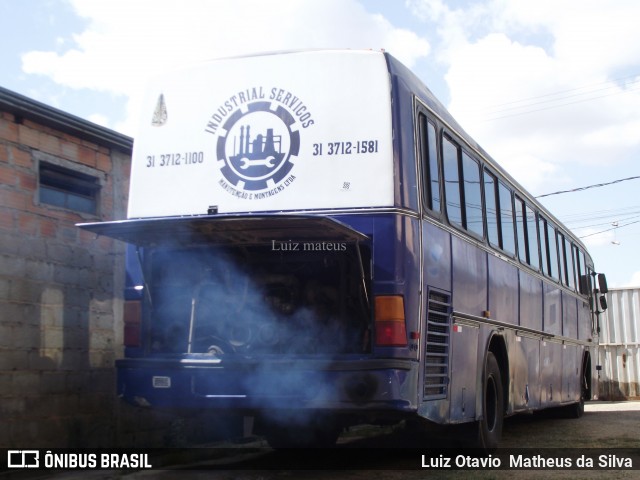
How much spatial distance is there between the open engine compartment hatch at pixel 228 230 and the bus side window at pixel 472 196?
242 centimetres

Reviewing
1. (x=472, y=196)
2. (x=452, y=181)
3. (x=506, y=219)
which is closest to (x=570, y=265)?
(x=506, y=219)

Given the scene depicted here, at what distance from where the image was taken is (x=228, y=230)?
695 cm

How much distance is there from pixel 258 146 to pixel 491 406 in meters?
4.24

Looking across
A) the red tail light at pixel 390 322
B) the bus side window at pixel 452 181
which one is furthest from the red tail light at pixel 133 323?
the bus side window at pixel 452 181

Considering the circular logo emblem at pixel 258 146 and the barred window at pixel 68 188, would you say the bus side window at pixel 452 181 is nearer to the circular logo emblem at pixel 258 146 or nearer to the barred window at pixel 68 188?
the circular logo emblem at pixel 258 146

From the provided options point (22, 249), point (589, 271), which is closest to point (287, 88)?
point (22, 249)

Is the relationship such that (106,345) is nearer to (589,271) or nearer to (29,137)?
(29,137)

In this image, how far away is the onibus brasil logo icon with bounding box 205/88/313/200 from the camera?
7.34 metres

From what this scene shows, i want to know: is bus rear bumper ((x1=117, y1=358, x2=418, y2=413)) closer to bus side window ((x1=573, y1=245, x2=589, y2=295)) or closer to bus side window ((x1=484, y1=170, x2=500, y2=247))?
bus side window ((x1=484, y1=170, x2=500, y2=247))

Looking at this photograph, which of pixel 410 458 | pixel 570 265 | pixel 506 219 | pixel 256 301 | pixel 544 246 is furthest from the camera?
pixel 570 265

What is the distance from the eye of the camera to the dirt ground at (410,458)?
774 cm

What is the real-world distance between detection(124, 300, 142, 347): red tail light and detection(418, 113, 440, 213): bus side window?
2.79 metres

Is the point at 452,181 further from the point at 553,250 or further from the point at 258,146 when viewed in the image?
the point at 553,250

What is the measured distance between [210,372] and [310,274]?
1.24 meters
